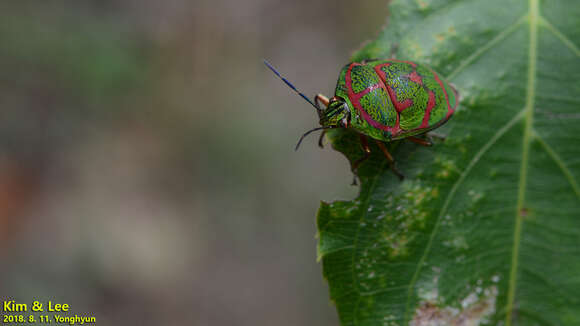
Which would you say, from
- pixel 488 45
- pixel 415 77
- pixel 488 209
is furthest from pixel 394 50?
pixel 488 209

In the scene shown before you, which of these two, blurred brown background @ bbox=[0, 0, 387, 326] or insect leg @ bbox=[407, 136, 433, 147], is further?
blurred brown background @ bbox=[0, 0, 387, 326]

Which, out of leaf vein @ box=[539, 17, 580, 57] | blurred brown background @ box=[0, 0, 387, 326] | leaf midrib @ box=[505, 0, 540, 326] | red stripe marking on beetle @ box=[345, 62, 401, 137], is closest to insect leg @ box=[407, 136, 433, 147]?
red stripe marking on beetle @ box=[345, 62, 401, 137]

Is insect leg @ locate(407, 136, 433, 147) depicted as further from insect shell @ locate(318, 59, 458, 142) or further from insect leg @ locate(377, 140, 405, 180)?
insect leg @ locate(377, 140, 405, 180)

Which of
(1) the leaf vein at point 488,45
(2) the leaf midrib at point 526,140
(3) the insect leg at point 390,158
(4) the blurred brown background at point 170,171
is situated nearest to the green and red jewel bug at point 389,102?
(3) the insect leg at point 390,158

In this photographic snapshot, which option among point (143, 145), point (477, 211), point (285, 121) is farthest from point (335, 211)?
point (143, 145)

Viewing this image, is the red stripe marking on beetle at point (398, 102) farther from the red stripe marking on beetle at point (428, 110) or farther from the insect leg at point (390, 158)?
the insect leg at point (390, 158)

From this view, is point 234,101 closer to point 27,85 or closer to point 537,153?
point 27,85

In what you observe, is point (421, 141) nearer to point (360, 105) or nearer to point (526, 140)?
point (360, 105)
